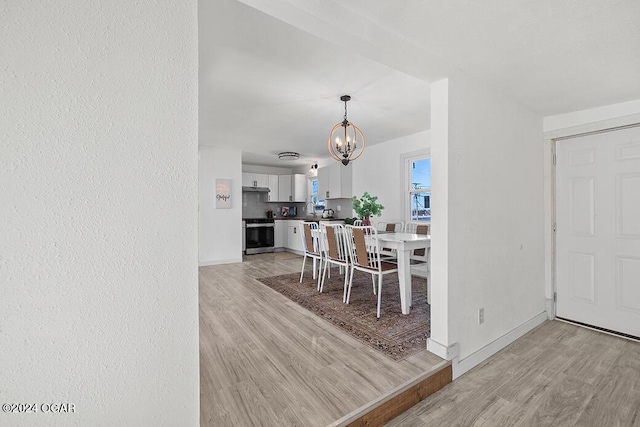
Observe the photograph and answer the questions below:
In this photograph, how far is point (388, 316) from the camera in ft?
9.23

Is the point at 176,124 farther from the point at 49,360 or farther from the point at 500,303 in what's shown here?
the point at 500,303

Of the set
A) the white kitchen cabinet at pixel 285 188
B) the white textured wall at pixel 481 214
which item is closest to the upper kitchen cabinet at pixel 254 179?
the white kitchen cabinet at pixel 285 188

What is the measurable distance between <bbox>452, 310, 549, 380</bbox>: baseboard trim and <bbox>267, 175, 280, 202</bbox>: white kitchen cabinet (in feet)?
20.1

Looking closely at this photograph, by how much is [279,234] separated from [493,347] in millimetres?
5766

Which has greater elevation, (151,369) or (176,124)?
(176,124)

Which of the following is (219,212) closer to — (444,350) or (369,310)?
(369,310)

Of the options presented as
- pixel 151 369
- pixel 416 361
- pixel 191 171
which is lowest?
pixel 416 361

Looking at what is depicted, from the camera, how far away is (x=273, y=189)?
25.3ft

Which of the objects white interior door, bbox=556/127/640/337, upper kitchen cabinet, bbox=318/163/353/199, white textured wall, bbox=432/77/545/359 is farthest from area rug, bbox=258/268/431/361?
upper kitchen cabinet, bbox=318/163/353/199

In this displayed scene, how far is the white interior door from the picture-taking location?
2.61m

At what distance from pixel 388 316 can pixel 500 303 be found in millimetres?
996

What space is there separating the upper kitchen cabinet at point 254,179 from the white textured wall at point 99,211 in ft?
20.9

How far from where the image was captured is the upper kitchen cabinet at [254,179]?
7215 mm

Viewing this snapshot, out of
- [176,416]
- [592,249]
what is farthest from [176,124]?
[592,249]
